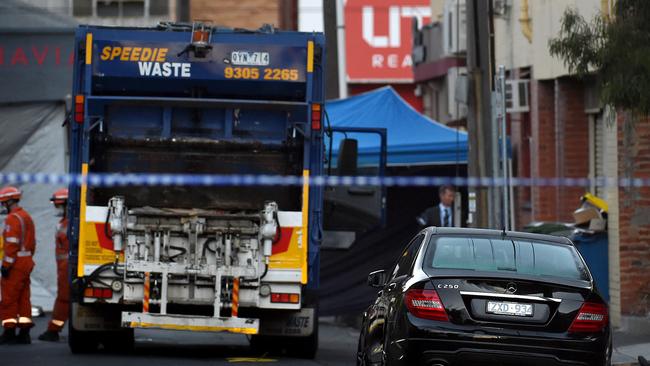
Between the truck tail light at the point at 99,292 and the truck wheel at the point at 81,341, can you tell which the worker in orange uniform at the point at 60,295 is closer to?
the truck wheel at the point at 81,341

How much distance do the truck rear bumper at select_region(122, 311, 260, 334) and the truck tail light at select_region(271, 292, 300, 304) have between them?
286 mm

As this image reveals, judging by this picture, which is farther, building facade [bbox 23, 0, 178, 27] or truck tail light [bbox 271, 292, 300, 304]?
building facade [bbox 23, 0, 178, 27]

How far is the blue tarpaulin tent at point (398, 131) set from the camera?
21953 millimetres

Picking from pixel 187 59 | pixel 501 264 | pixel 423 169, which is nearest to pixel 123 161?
pixel 187 59

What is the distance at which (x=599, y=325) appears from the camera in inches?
436

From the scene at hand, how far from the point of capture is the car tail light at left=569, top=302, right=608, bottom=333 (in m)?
11.0

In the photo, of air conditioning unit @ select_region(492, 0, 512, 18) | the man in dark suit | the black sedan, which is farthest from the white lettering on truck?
air conditioning unit @ select_region(492, 0, 512, 18)

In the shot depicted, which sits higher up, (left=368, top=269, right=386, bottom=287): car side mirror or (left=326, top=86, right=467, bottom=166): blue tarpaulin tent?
(left=326, top=86, right=467, bottom=166): blue tarpaulin tent

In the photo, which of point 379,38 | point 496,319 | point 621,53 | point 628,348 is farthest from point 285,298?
point 379,38

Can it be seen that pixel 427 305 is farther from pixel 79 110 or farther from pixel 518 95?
pixel 518 95

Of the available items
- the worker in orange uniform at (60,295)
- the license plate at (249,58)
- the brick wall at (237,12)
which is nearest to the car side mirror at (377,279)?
the license plate at (249,58)

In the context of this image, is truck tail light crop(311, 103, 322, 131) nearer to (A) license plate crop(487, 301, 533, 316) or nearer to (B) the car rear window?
(B) the car rear window

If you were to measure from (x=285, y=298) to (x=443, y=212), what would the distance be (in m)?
6.69

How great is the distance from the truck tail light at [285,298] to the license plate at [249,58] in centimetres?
218
